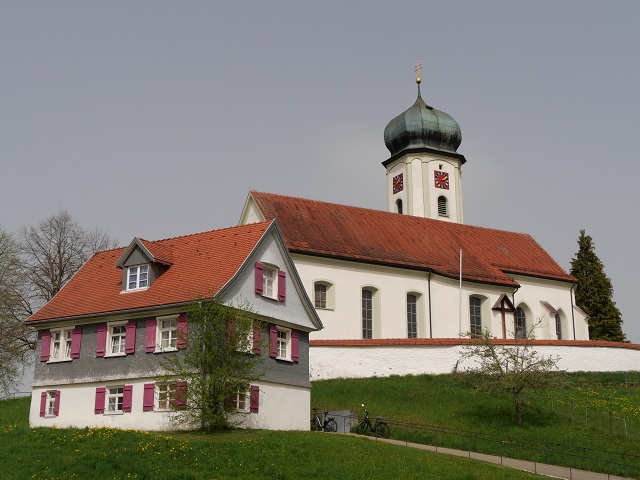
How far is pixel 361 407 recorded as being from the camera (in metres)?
31.9

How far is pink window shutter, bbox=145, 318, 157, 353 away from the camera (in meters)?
26.9

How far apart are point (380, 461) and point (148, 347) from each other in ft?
29.8

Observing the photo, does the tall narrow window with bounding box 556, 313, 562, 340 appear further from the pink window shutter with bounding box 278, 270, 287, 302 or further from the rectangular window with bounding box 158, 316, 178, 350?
the rectangular window with bounding box 158, 316, 178, 350

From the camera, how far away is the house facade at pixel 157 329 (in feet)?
87.9

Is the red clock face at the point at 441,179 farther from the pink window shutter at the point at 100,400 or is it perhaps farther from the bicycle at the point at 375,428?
the pink window shutter at the point at 100,400

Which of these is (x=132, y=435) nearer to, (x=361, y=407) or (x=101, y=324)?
(x=101, y=324)

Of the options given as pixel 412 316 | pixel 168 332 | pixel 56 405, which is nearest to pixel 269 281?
pixel 168 332

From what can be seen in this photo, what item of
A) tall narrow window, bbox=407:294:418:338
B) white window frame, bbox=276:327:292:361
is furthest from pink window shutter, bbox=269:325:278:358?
tall narrow window, bbox=407:294:418:338

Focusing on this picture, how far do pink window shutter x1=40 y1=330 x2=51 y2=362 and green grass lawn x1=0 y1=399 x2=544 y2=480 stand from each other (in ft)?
17.4

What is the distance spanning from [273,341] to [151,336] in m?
4.16

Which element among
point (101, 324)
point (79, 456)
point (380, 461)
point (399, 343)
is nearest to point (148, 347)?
point (101, 324)

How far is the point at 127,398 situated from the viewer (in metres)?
26.9

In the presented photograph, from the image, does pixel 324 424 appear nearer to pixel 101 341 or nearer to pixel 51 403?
pixel 101 341

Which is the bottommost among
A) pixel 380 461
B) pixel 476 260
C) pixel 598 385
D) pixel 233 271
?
pixel 380 461
